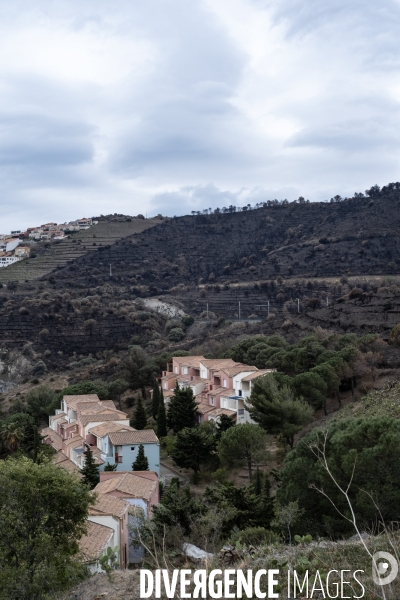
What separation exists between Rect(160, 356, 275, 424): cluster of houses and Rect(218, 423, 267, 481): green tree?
5.42m

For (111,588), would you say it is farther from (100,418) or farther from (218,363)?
(218,363)

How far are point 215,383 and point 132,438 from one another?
10473mm

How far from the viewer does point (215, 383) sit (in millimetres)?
33344

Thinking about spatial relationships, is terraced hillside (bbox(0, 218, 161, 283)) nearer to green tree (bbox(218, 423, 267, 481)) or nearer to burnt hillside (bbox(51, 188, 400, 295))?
burnt hillside (bbox(51, 188, 400, 295))

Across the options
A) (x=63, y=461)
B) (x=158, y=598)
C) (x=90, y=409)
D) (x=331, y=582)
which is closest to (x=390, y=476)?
(x=331, y=582)

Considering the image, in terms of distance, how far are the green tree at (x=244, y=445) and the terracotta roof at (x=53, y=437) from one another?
1081 cm

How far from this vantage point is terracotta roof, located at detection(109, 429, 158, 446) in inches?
918

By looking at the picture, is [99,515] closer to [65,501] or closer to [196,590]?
[65,501]

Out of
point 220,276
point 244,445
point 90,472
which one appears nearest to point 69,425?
point 90,472

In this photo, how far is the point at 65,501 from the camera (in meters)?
9.95

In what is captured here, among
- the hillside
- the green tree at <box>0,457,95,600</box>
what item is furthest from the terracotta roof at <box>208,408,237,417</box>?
the green tree at <box>0,457,95,600</box>

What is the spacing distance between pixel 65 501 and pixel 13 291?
62.6 m

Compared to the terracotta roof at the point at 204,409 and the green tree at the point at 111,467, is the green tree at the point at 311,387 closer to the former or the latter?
the terracotta roof at the point at 204,409

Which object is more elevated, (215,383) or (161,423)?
(215,383)
